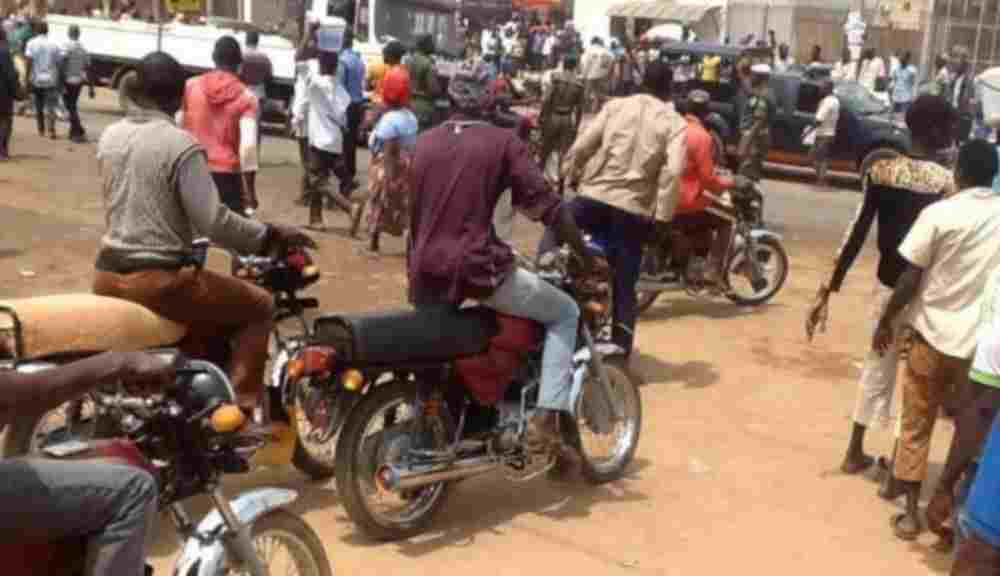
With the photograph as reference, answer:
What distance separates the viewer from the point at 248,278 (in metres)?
5.10

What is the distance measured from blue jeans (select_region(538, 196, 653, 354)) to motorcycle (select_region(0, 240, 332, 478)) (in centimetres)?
225

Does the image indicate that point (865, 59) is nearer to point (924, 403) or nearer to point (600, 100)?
point (600, 100)

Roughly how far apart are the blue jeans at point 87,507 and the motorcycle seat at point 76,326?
1473mm

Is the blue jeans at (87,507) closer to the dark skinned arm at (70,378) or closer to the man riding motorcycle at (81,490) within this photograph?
the man riding motorcycle at (81,490)

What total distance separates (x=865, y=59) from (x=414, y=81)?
16170 mm

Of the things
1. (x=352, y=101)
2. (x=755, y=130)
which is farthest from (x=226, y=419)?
(x=755, y=130)

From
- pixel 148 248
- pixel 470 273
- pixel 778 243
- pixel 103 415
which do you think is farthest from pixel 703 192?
pixel 103 415

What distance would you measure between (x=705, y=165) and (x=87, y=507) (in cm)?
633

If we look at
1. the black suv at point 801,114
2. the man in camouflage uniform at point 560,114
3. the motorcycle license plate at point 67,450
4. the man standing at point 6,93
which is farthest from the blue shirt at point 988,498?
the black suv at point 801,114

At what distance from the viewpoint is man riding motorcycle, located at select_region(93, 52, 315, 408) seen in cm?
457

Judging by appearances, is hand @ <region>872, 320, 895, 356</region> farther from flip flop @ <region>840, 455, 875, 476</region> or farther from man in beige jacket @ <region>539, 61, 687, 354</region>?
man in beige jacket @ <region>539, 61, 687, 354</region>

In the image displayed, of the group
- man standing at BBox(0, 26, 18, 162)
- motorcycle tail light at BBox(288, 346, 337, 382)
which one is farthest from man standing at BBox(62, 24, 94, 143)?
motorcycle tail light at BBox(288, 346, 337, 382)

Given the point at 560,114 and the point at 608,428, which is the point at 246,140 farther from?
the point at 560,114

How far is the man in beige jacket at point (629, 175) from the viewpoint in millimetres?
7020
